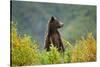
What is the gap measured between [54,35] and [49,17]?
0.20 metres

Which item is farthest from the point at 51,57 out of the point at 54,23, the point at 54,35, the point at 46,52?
the point at 54,23

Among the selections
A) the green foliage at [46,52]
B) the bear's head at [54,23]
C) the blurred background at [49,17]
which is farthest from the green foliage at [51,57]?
the bear's head at [54,23]

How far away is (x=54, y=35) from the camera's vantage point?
232 centimetres

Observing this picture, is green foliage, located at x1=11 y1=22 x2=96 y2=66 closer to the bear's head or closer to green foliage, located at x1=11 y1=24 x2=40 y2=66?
green foliage, located at x1=11 y1=24 x2=40 y2=66

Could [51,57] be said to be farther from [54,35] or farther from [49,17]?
[49,17]

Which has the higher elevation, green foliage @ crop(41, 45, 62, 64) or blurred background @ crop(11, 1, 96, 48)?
blurred background @ crop(11, 1, 96, 48)

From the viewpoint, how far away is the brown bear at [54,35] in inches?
90.4

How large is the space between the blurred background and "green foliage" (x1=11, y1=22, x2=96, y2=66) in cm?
5

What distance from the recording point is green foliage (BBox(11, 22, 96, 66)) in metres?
2.16

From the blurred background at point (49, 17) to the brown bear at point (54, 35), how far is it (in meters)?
0.04

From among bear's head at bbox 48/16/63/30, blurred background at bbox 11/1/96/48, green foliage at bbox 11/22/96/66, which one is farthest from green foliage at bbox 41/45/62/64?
bear's head at bbox 48/16/63/30
